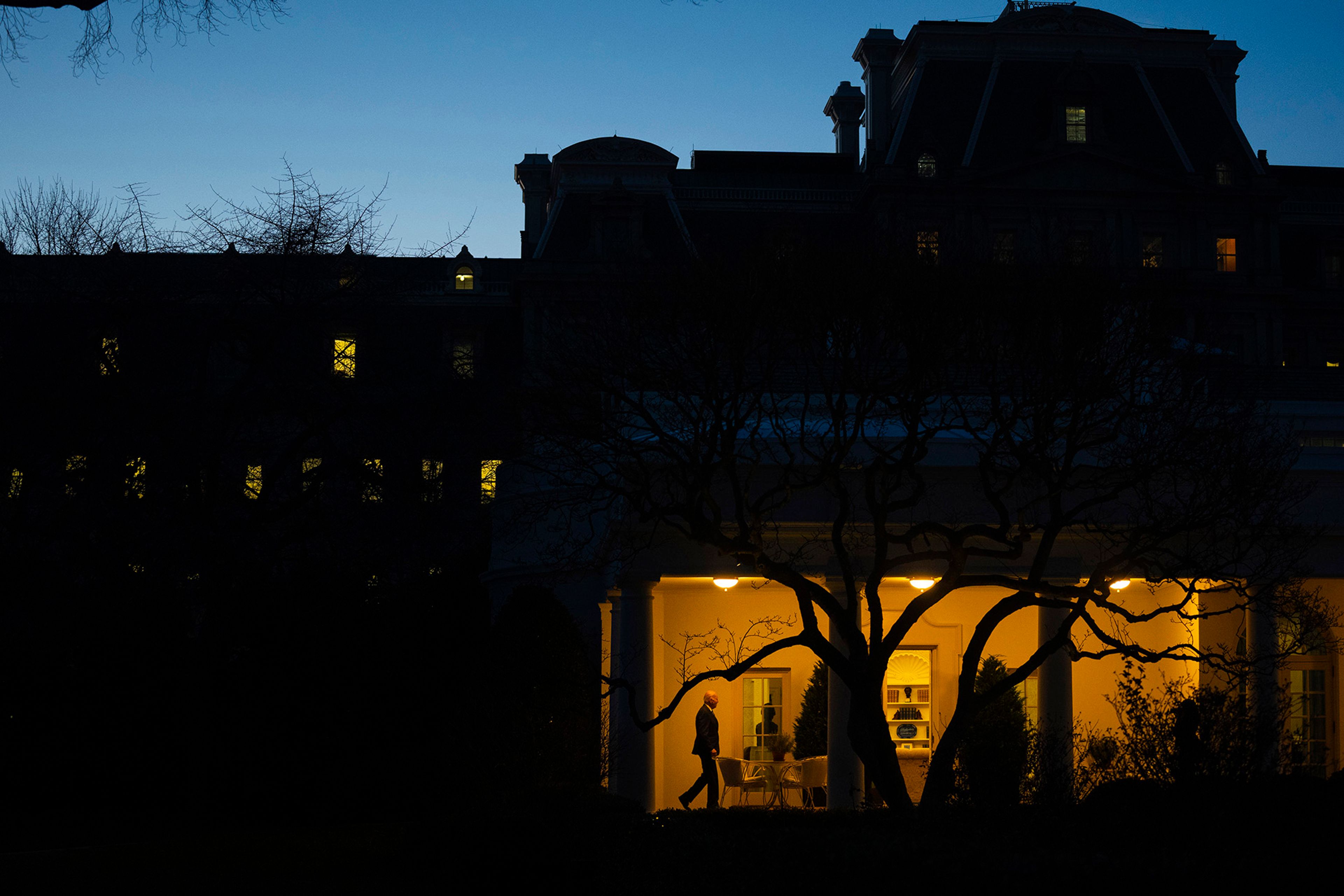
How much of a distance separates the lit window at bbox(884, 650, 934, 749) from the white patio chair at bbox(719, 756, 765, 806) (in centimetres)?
340

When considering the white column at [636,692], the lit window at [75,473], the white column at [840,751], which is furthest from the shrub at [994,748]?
the lit window at [75,473]

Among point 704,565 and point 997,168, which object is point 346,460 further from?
point 997,168

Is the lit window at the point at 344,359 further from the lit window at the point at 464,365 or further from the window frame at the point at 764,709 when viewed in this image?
the window frame at the point at 764,709

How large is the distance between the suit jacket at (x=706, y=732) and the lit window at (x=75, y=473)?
30.2 ft

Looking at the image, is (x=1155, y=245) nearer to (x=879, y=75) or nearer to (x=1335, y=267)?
(x=1335, y=267)

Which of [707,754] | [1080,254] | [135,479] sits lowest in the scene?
[707,754]

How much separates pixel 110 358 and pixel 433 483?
19.1 ft

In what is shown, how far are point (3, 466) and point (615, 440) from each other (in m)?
9.56

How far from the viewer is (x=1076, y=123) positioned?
48.7 m

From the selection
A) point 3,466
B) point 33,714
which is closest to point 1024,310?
point 3,466

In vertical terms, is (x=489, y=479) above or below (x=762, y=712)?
above

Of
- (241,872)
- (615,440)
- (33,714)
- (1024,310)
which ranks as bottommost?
(241,872)

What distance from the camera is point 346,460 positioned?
67.8 ft

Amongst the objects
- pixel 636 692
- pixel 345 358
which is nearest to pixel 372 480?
pixel 345 358
